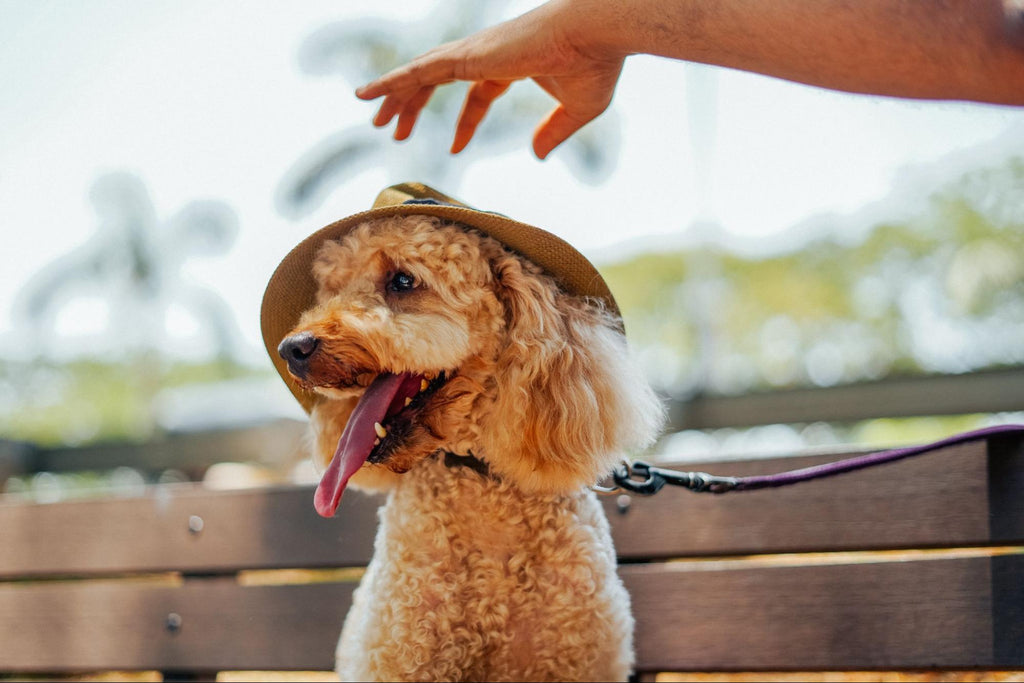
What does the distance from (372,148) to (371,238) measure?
9.80m

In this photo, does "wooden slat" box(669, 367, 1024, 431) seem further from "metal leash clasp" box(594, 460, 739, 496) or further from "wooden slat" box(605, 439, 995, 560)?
"metal leash clasp" box(594, 460, 739, 496)

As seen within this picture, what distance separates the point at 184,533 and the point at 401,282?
113cm

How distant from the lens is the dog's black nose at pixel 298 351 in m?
1.34

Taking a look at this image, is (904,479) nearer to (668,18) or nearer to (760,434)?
(668,18)

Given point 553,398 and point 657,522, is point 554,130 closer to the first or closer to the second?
point 553,398

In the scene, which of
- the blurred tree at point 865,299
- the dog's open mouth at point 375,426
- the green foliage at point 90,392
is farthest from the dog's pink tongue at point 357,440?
the green foliage at point 90,392

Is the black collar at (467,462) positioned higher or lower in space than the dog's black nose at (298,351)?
lower

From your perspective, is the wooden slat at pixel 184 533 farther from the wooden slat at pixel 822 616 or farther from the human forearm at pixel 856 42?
the human forearm at pixel 856 42

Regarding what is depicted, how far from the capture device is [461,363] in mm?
1505

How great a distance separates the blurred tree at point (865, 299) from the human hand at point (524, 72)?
7.94m

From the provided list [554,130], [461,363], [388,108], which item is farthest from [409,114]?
[461,363]

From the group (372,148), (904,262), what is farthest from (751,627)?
(904,262)

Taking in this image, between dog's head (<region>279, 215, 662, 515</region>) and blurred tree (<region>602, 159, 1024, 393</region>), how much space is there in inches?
319

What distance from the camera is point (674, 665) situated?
1.75 metres
